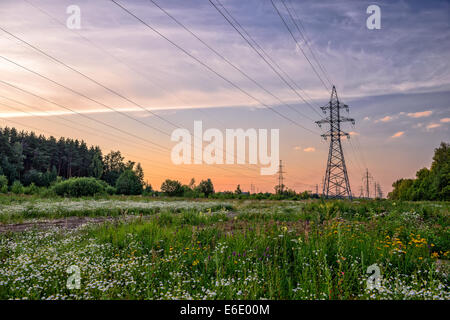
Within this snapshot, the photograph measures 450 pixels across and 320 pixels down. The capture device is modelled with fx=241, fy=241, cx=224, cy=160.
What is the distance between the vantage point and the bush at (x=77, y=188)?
3050 centimetres

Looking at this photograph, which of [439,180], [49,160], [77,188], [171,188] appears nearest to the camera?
[77,188]

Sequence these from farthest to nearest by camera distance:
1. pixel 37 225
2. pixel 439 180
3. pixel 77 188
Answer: pixel 439 180
pixel 77 188
pixel 37 225

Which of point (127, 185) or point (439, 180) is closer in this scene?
point (439, 180)

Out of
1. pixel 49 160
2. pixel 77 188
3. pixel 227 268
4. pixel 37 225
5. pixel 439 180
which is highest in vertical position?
pixel 49 160

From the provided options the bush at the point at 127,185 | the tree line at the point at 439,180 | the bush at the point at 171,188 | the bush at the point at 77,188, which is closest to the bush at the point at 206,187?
the bush at the point at 171,188

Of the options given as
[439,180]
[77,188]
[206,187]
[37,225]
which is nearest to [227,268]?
[37,225]

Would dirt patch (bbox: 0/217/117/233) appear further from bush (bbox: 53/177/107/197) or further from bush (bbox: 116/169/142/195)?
bush (bbox: 116/169/142/195)

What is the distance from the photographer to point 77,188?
102ft

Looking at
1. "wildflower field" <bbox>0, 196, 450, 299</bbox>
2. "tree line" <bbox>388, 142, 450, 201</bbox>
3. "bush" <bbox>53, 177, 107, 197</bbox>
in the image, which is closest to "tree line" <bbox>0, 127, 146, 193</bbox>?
"bush" <bbox>53, 177, 107, 197</bbox>

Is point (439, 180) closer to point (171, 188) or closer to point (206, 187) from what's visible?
point (206, 187)

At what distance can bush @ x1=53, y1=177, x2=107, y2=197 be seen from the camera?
100 ft

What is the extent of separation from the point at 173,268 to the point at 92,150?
104 m

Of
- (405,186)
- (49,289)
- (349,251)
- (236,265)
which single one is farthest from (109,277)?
(405,186)
